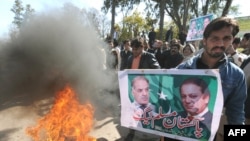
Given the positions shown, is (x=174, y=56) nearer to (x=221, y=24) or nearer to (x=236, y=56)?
(x=236, y=56)

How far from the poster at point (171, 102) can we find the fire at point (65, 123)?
2230mm

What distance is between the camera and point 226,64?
218cm

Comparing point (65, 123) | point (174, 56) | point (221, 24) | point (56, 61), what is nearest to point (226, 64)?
point (221, 24)

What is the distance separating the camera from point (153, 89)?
2.22 m

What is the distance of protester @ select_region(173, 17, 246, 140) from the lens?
2104 millimetres

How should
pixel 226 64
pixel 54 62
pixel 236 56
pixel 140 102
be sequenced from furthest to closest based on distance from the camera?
pixel 54 62 → pixel 236 56 → pixel 140 102 → pixel 226 64

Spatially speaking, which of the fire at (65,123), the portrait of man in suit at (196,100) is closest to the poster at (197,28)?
the fire at (65,123)

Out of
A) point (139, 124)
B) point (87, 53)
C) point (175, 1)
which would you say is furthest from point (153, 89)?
point (175, 1)

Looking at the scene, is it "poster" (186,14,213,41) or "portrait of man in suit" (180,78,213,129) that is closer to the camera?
"portrait of man in suit" (180,78,213,129)

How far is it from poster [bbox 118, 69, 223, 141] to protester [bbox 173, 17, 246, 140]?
0.20 m

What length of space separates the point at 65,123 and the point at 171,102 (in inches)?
110

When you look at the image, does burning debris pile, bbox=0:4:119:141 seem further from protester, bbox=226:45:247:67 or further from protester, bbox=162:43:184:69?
protester, bbox=226:45:247:67

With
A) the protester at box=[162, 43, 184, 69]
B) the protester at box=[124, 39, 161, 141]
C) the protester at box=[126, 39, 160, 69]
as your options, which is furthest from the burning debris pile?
the protester at box=[126, 39, 160, 69]

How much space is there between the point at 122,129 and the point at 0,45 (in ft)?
24.5
